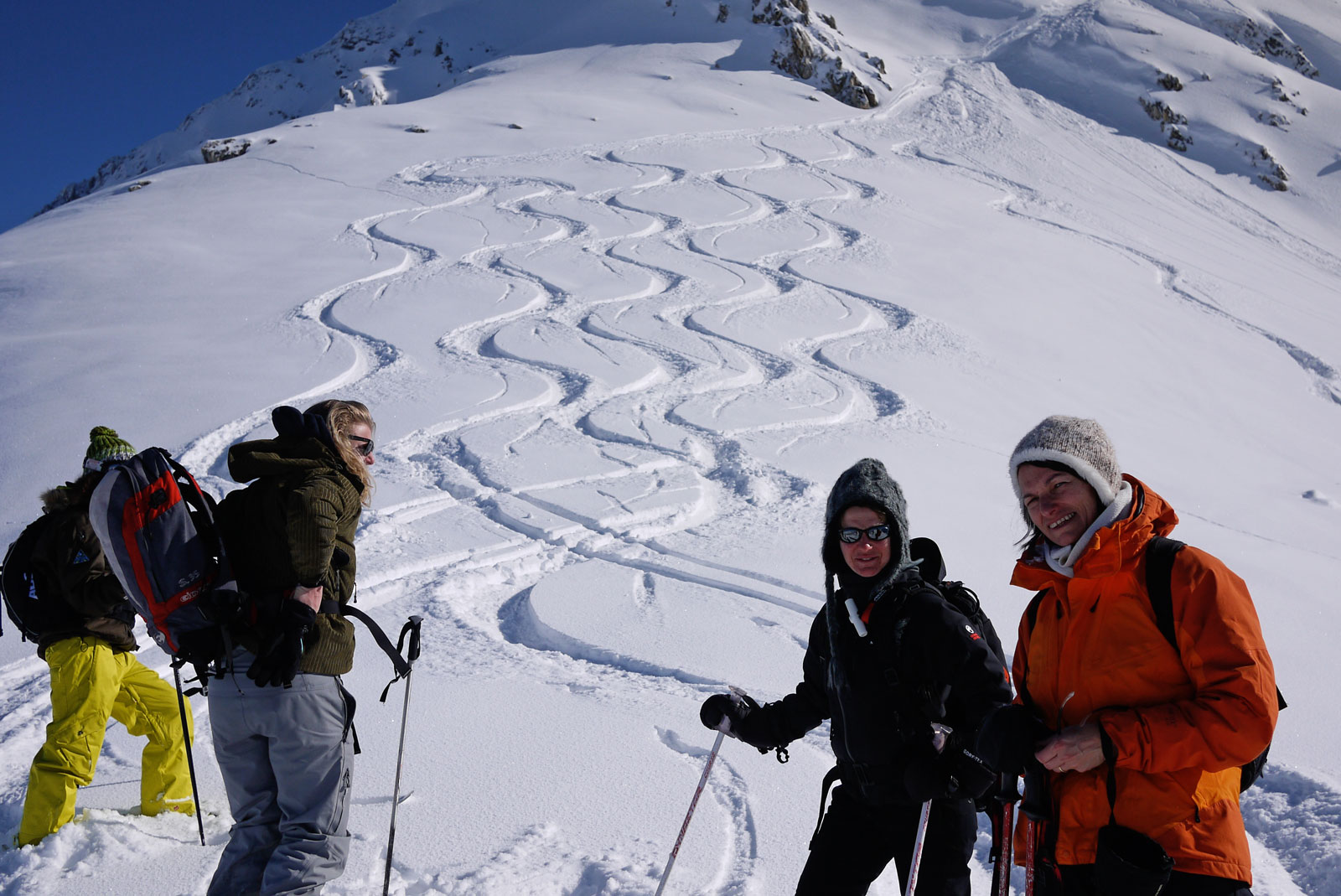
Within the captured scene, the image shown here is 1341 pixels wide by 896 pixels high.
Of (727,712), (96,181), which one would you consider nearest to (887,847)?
(727,712)

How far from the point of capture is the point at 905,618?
2.12 meters

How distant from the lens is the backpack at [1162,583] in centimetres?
170

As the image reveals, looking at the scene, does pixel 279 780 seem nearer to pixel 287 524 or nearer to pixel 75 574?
pixel 287 524

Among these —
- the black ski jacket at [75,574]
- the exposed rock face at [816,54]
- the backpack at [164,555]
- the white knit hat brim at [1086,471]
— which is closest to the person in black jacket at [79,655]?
the black ski jacket at [75,574]

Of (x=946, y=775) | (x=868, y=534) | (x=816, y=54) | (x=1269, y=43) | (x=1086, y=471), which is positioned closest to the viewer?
(x=1086, y=471)

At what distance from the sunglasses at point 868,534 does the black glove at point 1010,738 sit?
1.72ft

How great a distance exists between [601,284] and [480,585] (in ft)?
26.1

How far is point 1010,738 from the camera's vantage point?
1785 mm

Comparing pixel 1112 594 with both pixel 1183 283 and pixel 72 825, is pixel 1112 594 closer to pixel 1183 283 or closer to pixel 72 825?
pixel 72 825

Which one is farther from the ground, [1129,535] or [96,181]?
[1129,535]

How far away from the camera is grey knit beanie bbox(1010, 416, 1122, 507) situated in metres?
1.82

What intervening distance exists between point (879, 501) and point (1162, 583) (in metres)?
0.66

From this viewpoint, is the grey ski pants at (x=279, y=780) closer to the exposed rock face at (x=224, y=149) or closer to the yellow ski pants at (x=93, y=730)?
the yellow ski pants at (x=93, y=730)

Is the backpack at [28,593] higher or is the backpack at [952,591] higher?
the backpack at [952,591]
